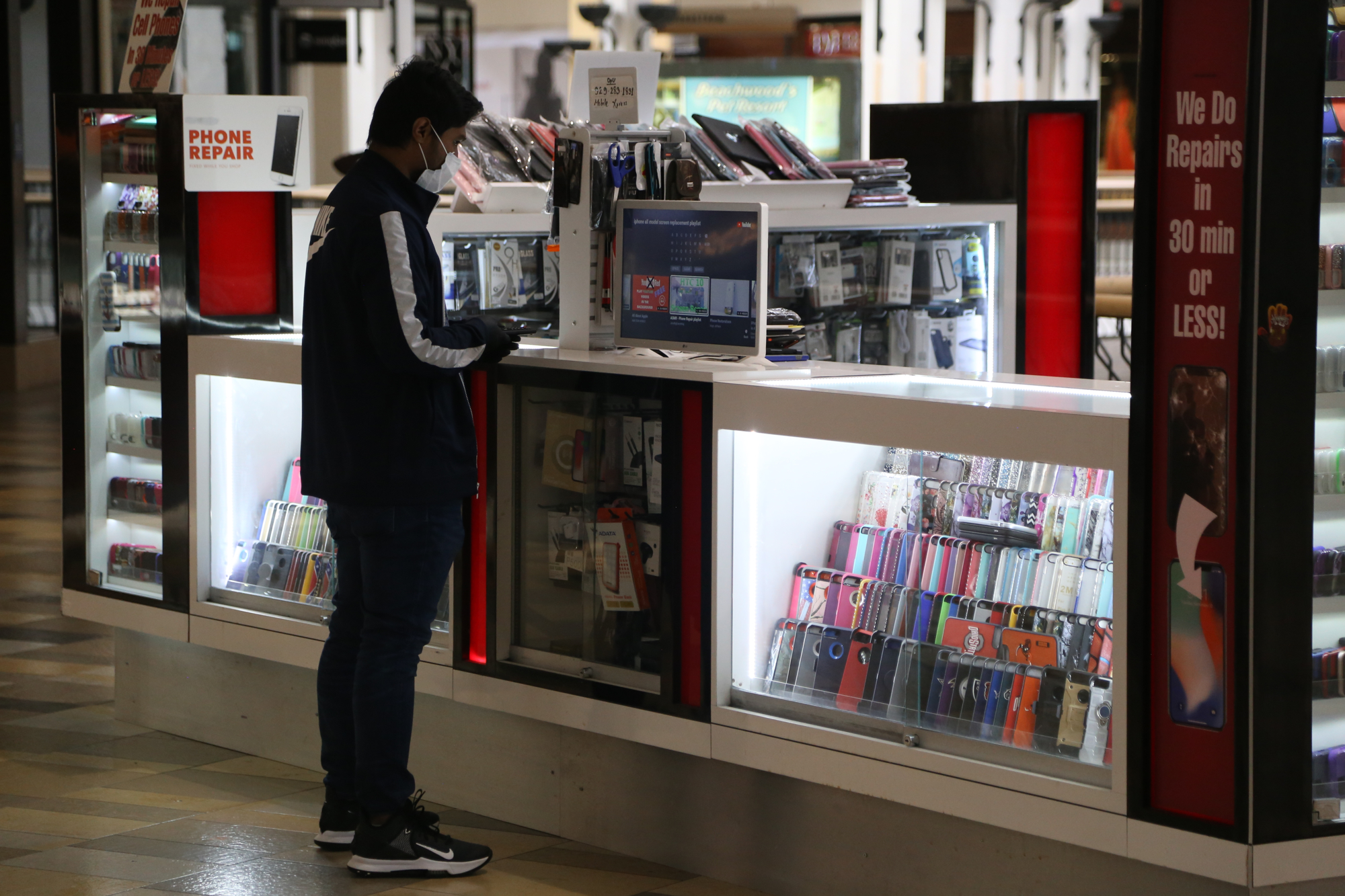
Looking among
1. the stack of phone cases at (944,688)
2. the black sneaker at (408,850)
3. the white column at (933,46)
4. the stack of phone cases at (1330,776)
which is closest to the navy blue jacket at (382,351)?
the black sneaker at (408,850)

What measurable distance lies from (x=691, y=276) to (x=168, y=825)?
1.88 meters

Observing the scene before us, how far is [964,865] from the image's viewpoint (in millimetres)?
3215

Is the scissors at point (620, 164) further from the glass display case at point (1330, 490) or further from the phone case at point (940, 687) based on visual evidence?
the glass display case at point (1330, 490)

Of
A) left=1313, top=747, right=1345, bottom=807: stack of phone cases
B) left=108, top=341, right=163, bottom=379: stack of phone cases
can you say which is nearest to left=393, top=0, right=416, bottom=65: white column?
left=108, top=341, right=163, bottom=379: stack of phone cases

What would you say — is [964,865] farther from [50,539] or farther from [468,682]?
[50,539]

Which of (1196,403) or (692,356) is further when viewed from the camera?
(692,356)

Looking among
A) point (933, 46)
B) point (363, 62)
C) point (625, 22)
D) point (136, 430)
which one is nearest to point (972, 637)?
point (136, 430)

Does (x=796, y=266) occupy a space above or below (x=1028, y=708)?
above

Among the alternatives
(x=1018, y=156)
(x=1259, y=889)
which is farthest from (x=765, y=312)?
(x=1018, y=156)

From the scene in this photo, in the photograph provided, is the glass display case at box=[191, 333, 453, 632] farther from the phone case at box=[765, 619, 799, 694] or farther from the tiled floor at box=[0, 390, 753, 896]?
the phone case at box=[765, 619, 799, 694]

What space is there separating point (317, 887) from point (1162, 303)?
218 centimetres

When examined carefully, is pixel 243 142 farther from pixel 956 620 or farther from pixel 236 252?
pixel 956 620

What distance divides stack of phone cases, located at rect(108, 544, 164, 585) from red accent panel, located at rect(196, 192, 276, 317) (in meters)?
0.81

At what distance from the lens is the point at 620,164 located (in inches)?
157
